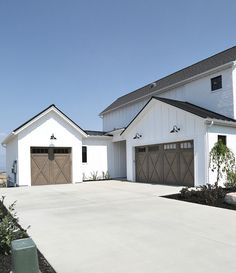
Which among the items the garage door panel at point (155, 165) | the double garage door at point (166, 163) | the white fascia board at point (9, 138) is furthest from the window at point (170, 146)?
the white fascia board at point (9, 138)

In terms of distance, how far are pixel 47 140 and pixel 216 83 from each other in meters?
11.5

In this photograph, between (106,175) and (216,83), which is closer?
(216,83)

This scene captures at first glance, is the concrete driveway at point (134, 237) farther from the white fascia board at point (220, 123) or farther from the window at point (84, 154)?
the window at point (84, 154)

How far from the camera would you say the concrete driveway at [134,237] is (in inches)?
177

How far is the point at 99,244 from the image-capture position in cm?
559

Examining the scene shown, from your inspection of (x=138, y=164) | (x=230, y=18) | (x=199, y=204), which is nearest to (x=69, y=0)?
(x=230, y=18)

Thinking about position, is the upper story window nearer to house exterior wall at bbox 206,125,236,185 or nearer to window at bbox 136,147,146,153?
house exterior wall at bbox 206,125,236,185

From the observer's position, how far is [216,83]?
1833cm

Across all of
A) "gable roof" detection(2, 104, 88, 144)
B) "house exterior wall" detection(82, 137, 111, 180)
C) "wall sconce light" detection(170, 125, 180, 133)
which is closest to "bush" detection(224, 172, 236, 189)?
"wall sconce light" detection(170, 125, 180, 133)

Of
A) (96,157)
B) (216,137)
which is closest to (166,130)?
(216,137)

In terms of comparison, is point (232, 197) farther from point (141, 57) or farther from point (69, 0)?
point (141, 57)

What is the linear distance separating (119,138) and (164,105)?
243 inches

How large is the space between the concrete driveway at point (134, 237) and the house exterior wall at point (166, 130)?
206 inches

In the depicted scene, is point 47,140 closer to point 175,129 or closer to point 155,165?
point 155,165
